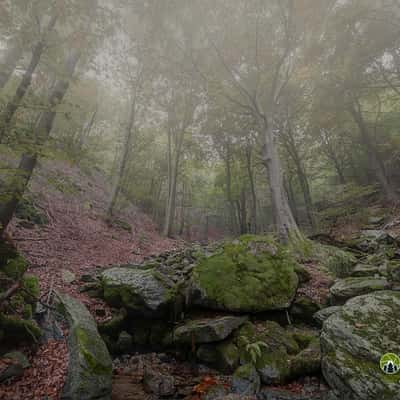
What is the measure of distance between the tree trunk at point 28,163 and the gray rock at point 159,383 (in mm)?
3616

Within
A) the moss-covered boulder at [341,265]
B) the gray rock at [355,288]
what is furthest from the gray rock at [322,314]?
the moss-covered boulder at [341,265]

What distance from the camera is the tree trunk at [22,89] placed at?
3.74 meters

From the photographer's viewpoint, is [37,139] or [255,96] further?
[255,96]

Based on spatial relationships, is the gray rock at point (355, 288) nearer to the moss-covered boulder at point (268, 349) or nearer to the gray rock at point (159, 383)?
the moss-covered boulder at point (268, 349)

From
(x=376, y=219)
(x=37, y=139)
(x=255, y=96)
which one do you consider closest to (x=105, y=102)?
(x=255, y=96)

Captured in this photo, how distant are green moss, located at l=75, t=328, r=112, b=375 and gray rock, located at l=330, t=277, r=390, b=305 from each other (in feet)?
14.2

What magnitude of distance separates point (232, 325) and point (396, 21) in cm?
1323

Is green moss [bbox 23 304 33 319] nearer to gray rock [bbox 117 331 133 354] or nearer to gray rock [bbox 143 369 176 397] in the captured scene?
gray rock [bbox 117 331 133 354]

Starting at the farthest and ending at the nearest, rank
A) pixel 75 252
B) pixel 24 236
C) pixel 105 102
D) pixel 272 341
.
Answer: pixel 105 102
pixel 75 252
pixel 24 236
pixel 272 341

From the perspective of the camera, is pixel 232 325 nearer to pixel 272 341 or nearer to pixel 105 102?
pixel 272 341

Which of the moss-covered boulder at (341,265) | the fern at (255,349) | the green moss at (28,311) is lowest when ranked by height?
the fern at (255,349)

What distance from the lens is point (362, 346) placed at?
2.93m

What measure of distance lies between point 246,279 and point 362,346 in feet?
7.35

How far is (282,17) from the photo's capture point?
9.00 m
